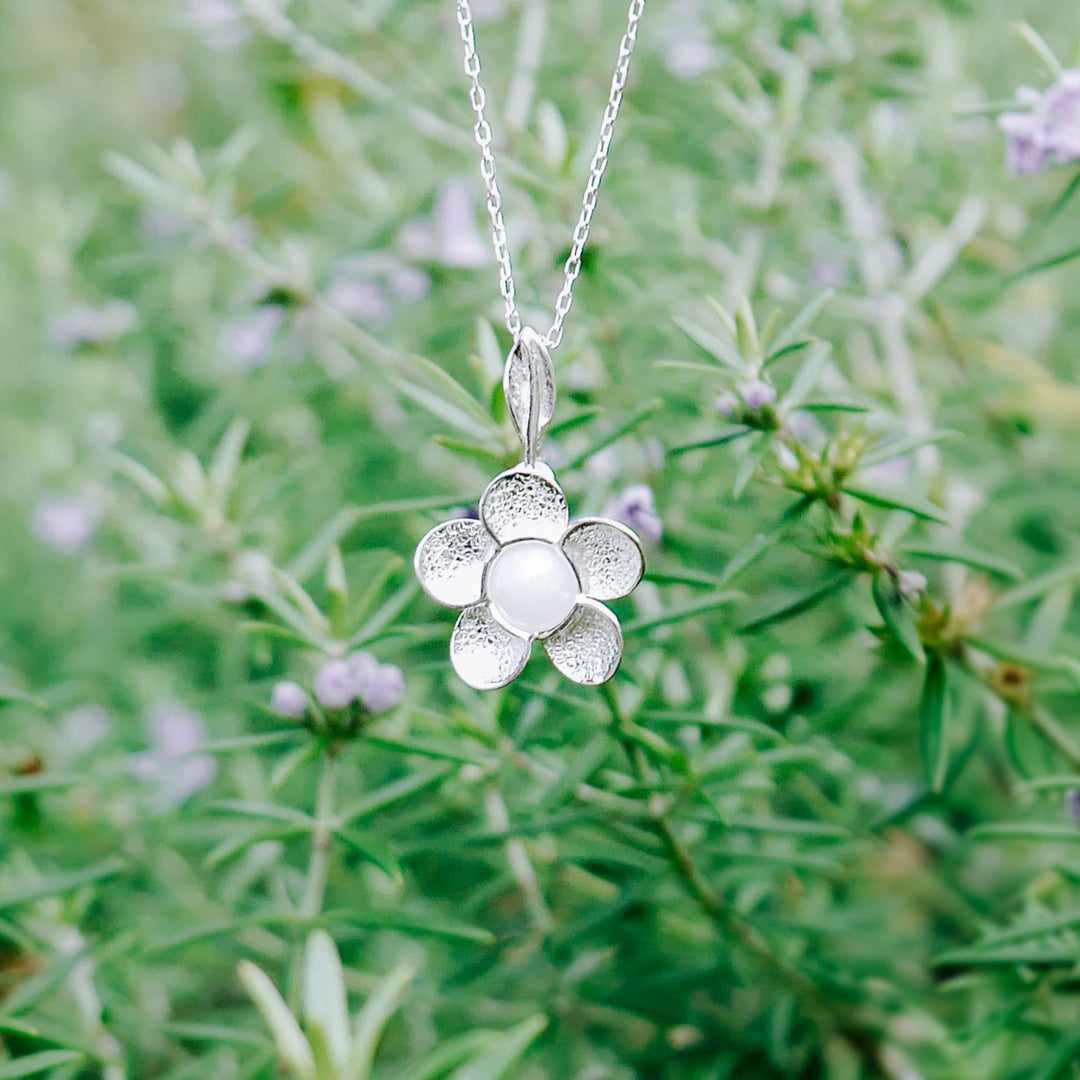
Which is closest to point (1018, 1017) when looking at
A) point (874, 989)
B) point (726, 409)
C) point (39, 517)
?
point (874, 989)

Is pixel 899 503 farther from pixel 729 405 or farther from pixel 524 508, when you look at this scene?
pixel 524 508

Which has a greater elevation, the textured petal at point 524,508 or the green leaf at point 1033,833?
the textured petal at point 524,508

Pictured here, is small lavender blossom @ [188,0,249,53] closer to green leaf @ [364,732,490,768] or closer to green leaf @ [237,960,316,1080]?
green leaf @ [364,732,490,768]

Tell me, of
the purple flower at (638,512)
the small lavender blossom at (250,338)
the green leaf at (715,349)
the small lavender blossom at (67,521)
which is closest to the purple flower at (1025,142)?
the green leaf at (715,349)

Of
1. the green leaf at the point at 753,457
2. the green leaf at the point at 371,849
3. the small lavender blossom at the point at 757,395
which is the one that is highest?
the small lavender blossom at the point at 757,395

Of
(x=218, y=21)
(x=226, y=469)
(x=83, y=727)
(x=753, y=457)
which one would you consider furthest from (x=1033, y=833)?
(x=218, y=21)

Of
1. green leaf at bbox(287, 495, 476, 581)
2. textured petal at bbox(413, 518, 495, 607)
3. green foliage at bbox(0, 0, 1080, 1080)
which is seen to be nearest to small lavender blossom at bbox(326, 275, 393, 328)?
green foliage at bbox(0, 0, 1080, 1080)

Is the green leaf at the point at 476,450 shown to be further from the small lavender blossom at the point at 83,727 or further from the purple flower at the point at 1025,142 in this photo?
the small lavender blossom at the point at 83,727
